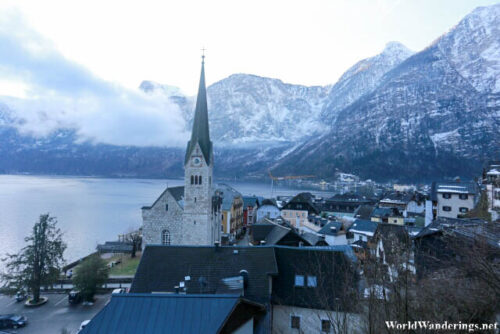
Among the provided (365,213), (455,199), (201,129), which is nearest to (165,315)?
A: (201,129)

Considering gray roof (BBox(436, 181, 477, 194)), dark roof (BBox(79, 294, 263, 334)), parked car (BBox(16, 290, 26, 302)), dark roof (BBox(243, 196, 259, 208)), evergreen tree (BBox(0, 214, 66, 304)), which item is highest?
gray roof (BBox(436, 181, 477, 194))

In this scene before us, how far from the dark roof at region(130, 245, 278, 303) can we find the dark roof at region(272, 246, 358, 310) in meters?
0.81

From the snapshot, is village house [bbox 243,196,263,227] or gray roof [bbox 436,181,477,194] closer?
gray roof [bbox 436,181,477,194]

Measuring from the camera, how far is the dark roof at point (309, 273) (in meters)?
17.5

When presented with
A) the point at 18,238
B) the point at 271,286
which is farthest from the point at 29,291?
the point at 18,238

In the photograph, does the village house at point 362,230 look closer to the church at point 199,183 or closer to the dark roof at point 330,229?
the dark roof at point 330,229

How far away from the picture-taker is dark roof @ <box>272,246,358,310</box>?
17531 mm

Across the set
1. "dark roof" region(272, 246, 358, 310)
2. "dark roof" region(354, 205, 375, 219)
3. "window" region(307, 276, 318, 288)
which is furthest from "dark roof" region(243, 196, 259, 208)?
"window" region(307, 276, 318, 288)

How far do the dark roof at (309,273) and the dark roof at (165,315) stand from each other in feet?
20.1

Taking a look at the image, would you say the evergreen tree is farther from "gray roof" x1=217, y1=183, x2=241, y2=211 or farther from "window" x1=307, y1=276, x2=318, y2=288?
"gray roof" x1=217, y1=183, x2=241, y2=211

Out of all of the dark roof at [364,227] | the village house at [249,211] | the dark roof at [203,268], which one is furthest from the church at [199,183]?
the village house at [249,211]

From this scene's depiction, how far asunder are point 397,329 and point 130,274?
126ft

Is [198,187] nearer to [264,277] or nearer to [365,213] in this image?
[264,277]

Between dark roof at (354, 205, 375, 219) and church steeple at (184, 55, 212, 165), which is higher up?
church steeple at (184, 55, 212, 165)
